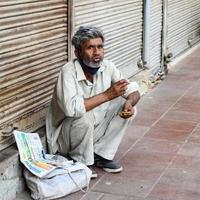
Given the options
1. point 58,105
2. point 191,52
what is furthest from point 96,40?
point 191,52

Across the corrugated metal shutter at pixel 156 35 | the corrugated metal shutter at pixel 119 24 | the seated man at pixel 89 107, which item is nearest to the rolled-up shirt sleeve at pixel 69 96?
the seated man at pixel 89 107

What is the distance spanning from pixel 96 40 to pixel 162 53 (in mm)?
4226

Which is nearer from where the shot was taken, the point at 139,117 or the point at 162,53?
the point at 139,117

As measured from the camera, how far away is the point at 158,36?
8.06 meters

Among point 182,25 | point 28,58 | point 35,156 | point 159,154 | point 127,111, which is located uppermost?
point 28,58

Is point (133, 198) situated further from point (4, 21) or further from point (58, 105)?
point (4, 21)

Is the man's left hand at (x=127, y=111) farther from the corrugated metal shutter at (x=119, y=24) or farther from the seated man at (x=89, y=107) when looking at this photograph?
the corrugated metal shutter at (x=119, y=24)

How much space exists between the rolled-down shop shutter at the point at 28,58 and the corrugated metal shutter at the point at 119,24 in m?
0.53

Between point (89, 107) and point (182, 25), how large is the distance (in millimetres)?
5919

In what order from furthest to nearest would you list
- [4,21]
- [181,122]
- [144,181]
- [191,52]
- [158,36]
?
[191,52]
[158,36]
[181,122]
[144,181]
[4,21]

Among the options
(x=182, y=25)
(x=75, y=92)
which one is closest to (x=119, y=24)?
(x=75, y=92)

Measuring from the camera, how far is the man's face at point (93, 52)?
413 centimetres

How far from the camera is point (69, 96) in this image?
400 centimetres

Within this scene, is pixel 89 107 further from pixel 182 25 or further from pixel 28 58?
pixel 182 25
